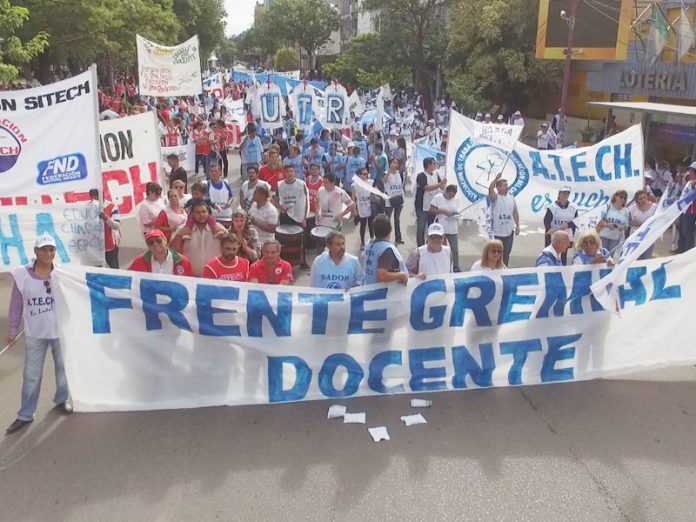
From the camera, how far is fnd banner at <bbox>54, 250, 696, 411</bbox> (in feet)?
17.0

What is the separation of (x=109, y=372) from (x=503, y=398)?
338 cm

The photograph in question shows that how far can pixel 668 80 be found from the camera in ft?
76.1

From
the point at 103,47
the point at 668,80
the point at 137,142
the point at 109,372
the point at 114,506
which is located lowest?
the point at 114,506

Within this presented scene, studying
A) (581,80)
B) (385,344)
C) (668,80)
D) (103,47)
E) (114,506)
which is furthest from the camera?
(581,80)

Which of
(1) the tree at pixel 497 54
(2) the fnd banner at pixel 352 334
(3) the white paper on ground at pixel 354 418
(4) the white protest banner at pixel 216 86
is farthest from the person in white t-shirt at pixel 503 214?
(4) the white protest banner at pixel 216 86

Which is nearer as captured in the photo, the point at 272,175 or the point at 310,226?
the point at 310,226

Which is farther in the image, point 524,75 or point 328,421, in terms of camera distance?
point 524,75

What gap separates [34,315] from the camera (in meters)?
5.06

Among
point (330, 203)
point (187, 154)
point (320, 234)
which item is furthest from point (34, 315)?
point (187, 154)

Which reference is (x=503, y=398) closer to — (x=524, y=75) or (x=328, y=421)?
(x=328, y=421)

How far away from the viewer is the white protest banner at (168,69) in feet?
61.9

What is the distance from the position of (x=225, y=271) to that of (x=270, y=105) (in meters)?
12.0

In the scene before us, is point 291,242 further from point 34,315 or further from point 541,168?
point 34,315

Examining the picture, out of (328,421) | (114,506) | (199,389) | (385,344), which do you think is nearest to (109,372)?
(199,389)
